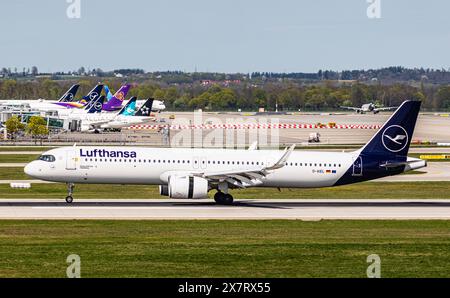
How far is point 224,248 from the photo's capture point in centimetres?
4097

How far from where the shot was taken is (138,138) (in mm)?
137750

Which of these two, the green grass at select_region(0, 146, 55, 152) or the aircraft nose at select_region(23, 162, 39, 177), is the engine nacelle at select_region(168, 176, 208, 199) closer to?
the aircraft nose at select_region(23, 162, 39, 177)

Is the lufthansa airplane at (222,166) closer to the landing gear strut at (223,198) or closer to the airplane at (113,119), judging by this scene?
the landing gear strut at (223,198)

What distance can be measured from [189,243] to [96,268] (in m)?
7.52

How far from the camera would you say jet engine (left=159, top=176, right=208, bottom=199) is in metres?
57.2

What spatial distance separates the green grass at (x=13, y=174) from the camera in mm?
77562

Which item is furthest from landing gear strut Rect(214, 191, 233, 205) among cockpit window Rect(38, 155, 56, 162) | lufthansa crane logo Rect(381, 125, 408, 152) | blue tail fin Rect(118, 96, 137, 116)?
blue tail fin Rect(118, 96, 137, 116)

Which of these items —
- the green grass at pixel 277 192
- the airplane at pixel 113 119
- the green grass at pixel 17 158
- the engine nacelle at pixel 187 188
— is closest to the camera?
the engine nacelle at pixel 187 188

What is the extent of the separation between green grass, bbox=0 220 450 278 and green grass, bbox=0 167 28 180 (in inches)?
1148

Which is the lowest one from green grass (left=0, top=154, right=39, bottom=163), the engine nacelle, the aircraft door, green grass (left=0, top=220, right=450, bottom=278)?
green grass (left=0, top=154, right=39, bottom=163)

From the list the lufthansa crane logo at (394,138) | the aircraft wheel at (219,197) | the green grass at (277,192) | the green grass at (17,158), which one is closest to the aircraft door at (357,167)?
the lufthansa crane logo at (394,138)

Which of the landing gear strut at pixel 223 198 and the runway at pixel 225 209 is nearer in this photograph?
the runway at pixel 225 209

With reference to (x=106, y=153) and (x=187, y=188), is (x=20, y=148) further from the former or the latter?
(x=187, y=188)
